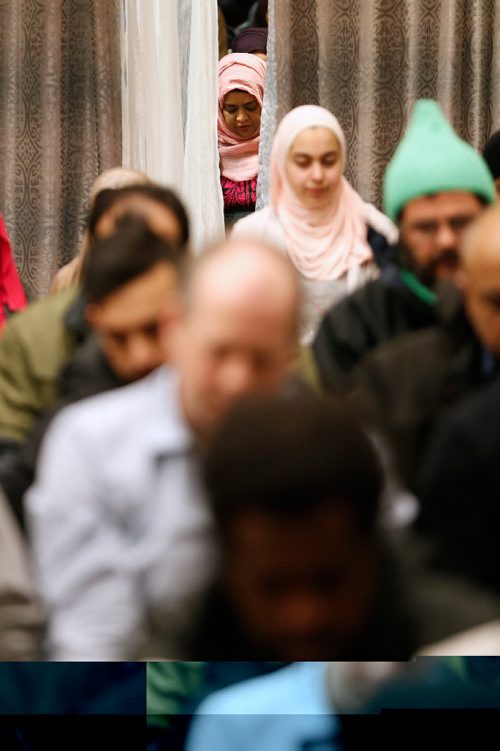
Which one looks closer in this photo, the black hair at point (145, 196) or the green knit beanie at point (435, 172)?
the black hair at point (145, 196)

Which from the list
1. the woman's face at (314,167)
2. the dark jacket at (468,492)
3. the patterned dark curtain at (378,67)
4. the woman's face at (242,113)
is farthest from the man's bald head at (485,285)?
the woman's face at (242,113)

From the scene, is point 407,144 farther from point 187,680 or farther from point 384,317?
point 187,680

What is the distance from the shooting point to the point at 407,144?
2.10 meters

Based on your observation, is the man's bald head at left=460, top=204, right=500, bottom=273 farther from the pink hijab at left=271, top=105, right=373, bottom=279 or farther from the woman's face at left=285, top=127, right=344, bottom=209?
the woman's face at left=285, top=127, right=344, bottom=209

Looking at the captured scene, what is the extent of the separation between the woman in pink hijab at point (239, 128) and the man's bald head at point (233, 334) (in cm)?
261

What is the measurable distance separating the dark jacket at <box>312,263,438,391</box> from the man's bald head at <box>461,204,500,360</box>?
178 mm

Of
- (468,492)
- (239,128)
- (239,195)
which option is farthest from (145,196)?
(239,128)

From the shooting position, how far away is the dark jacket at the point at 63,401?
135 cm

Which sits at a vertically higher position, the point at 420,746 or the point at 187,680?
the point at 187,680

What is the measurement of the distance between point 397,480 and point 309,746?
257mm

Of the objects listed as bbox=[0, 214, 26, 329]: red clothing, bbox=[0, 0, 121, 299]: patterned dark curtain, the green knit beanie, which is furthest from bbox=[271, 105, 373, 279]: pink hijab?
bbox=[0, 0, 121, 299]: patterned dark curtain

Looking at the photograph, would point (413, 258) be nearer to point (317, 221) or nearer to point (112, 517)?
point (112, 517)

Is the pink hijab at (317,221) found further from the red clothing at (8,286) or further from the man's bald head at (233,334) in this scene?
the man's bald head at (233,334)

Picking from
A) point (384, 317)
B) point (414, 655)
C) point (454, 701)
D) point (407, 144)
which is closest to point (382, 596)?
point (414, 655)
